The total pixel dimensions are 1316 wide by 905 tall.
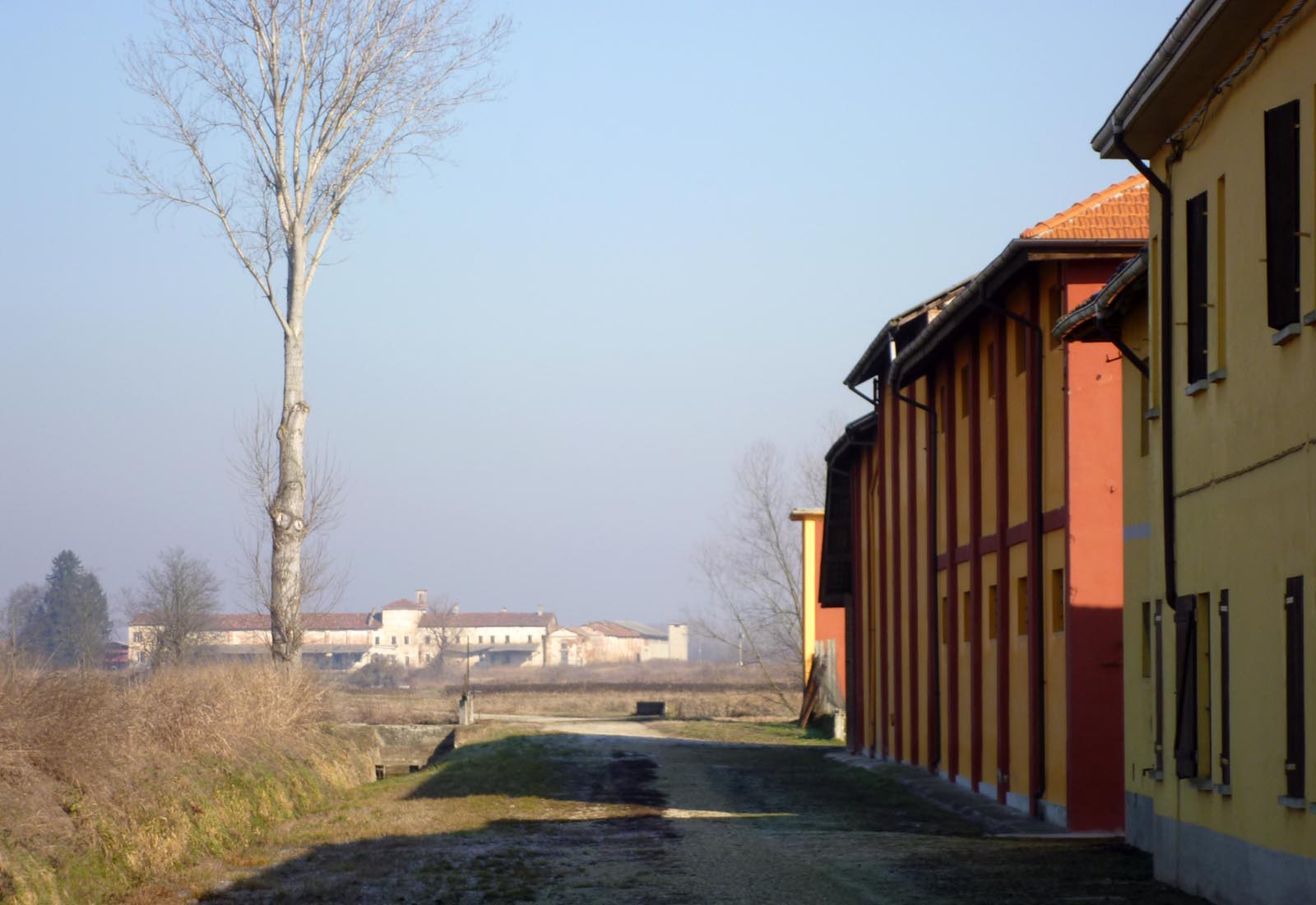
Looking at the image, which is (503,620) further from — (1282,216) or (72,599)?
(1282,216)

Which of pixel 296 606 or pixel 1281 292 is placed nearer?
pixel 1281 292

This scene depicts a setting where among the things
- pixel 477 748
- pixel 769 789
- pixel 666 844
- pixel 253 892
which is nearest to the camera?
pixel 253 892

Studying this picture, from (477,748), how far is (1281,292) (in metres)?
23.9

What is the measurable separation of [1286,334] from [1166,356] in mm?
2726

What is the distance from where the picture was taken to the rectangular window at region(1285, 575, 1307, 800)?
8.95 meters

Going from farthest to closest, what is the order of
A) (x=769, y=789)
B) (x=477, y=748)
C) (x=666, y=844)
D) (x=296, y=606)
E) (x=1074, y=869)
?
(x=477, y=748)
(x=296, y=606)
(x=769, y=789)
(x=666, y=844)
(x=1074, y=869)

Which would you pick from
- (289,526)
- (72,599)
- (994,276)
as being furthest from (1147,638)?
(72,599)

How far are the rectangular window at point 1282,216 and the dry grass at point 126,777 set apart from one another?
357 inches

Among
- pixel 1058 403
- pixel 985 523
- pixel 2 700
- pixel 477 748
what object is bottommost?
pixel 477 748

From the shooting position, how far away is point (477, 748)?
101 feet

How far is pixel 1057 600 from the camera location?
16969 mm

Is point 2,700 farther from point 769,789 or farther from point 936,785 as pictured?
point 936,785

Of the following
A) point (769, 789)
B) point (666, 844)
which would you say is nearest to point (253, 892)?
point (666, 844)

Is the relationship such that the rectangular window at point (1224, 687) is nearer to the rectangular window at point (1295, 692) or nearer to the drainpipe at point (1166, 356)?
the drainpipe at point (1166, 356)
